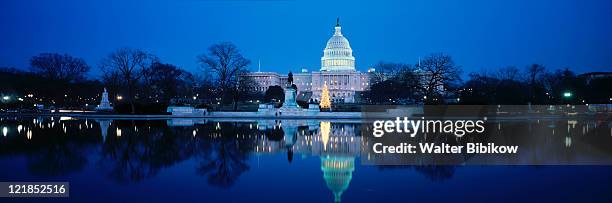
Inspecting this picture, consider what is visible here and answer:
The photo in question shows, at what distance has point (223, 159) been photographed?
48.0 feet

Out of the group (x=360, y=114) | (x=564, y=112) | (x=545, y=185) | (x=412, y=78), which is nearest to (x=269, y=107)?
(x=360, y=114)

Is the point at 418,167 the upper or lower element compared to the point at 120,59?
lower

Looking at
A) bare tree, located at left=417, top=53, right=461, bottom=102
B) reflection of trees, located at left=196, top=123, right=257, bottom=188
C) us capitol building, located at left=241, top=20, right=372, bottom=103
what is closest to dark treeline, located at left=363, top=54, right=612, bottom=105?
bare tree, located at left=417, top=53, right=461, bottom=102

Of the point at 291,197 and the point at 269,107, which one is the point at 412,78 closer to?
the point at 269,107

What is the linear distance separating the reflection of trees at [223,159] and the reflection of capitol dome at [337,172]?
6.41 ft

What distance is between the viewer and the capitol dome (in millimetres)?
138875

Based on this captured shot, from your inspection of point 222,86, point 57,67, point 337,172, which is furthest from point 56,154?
point 57,67

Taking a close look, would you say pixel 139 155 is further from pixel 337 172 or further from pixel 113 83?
pixel 113 83

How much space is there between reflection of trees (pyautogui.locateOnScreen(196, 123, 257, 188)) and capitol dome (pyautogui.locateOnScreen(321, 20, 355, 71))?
11945 cm

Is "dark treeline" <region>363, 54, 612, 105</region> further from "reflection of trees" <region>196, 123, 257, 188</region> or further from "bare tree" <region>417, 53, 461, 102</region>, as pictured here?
"reflection of trees" <region>196, 123, 257, 188</region>

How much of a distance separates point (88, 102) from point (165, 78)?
17.6 meters

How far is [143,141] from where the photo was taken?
776 inches

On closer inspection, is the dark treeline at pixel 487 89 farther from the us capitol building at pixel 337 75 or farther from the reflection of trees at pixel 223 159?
the us capitol building at pixel 337 75

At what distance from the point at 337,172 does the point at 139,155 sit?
6027 millimetres
